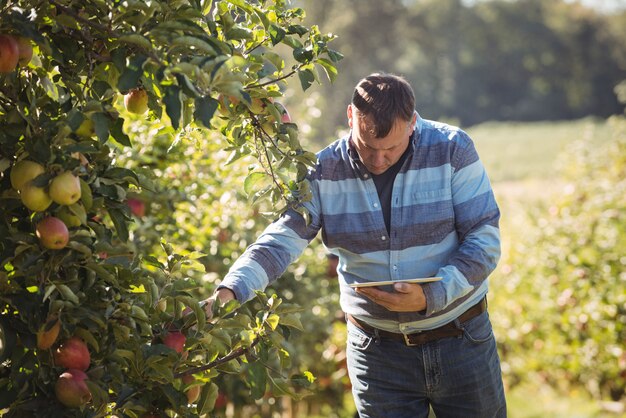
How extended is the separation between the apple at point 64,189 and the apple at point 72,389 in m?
0.35

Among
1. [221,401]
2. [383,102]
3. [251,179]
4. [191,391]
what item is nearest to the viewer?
[191,391]

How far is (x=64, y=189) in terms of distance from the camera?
4.91 ft

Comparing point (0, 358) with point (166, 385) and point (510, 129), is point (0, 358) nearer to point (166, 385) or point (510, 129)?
point (166, 385)

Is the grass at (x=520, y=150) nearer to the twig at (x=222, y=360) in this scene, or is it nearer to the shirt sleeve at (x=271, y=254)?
the shirt sleeve at (x=271, y=254)

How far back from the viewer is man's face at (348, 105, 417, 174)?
7.58 feet

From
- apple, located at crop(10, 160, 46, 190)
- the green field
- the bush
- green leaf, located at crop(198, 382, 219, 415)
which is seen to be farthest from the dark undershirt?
the green field

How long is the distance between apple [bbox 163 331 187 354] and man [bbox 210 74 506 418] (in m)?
0.49

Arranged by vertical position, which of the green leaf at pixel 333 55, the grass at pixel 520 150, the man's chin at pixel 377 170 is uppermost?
the green leaf at pixel 333 55

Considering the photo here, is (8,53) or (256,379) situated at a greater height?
(8,53)

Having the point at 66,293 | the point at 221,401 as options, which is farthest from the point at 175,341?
the point at 221,401

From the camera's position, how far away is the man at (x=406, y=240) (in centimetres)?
234

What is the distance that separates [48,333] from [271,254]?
858mm

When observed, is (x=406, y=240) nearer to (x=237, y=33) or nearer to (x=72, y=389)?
(x=237, y=33)

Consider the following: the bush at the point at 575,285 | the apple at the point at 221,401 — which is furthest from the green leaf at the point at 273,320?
the bush at the point at 575,285
